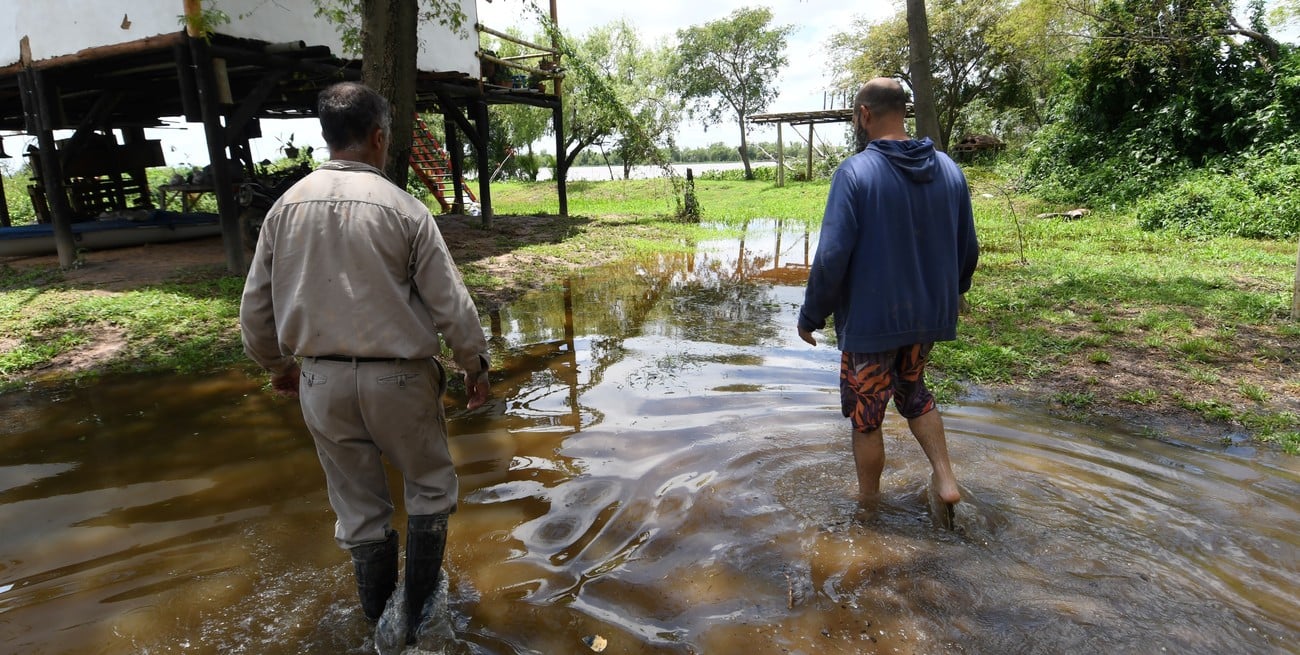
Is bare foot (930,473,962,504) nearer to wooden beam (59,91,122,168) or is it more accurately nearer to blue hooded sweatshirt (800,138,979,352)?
blue hooded sweatshirt (800,138,979,352)

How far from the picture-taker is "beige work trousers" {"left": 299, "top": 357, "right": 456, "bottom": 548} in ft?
6.95

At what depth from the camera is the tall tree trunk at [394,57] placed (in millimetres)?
5934

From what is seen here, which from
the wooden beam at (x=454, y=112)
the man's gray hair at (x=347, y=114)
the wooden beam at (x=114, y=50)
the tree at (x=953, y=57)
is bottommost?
the man's gray hair at (x=347, y=114)

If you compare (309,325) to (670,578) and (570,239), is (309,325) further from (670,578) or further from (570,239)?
(570,239)

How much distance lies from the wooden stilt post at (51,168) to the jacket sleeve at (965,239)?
10.8m

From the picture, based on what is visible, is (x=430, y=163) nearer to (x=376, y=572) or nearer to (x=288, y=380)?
(x=288, y=380)

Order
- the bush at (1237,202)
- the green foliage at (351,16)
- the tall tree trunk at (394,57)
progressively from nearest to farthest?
the tall tree trunk at (394,57) → the green foliage at (351,16) → the bush at (1237,202)

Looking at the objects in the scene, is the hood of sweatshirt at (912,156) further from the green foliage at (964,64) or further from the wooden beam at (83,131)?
the green foliage at (964,64)

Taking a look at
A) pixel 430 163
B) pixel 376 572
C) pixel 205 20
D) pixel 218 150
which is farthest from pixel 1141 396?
pixel 430 163

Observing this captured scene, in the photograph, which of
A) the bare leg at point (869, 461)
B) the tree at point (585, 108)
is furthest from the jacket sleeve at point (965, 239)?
the tree at point (585, 108)

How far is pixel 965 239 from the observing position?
3.04m

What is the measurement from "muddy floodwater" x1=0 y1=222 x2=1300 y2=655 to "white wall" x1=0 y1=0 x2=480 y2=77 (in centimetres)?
505

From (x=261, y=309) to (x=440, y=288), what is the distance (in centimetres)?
60

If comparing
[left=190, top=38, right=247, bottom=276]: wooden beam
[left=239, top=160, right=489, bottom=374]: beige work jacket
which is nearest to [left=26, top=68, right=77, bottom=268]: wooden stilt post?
[left=190, top=38, right=247, bottom=276]: wooden beam
